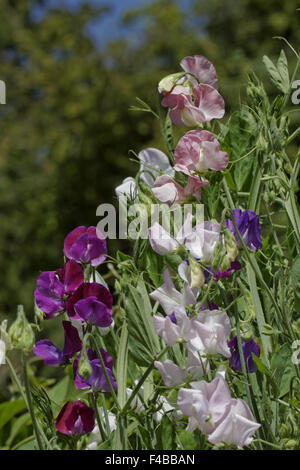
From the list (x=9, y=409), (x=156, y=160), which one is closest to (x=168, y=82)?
(x=156, y=160)

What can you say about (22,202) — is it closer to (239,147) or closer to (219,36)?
(219,36)

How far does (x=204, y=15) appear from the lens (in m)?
6.36

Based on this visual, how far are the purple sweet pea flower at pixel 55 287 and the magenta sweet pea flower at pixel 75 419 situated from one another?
0.09 meters

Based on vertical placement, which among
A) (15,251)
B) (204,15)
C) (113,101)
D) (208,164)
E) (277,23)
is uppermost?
(204,15)

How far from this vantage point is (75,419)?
0.59m

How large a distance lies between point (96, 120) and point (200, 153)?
5.20 meters

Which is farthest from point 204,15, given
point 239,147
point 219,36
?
point 239,147

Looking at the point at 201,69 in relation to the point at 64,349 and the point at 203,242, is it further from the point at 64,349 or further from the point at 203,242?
the point at 64,349

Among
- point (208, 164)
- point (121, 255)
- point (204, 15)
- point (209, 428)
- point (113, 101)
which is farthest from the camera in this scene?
point (204, 15)

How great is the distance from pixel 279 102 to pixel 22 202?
6086 millimetres

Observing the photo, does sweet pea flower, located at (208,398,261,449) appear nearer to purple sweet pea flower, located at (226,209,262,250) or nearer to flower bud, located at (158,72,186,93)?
purple sweet pea flower, located at (226,209,262,250)

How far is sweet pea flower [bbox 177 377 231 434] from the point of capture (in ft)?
1.59

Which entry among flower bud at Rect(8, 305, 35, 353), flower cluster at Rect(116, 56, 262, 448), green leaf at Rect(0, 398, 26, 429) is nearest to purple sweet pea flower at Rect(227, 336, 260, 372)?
flower cluster at Rect(116, 56, 262, 448)

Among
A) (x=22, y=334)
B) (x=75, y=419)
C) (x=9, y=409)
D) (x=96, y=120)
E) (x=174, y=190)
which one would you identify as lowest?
(x=9, y=409)
